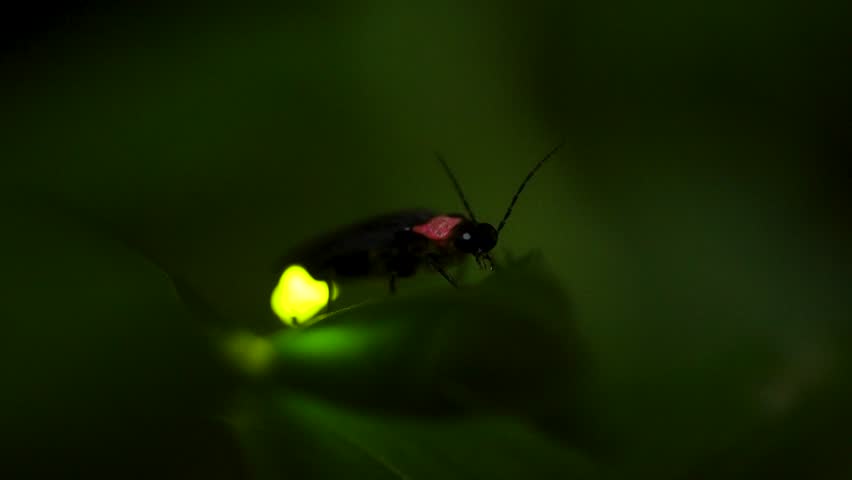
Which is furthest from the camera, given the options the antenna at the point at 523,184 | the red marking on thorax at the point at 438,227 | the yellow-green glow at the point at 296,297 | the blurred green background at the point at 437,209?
the antenna at the point at 523,184

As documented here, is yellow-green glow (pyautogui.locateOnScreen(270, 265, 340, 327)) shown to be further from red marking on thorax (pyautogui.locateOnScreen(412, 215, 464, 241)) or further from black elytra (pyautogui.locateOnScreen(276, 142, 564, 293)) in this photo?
red marking on thorax (pyautogui.locateOnScreen(412, 215, 464, 241))

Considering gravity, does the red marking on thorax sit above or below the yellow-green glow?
above

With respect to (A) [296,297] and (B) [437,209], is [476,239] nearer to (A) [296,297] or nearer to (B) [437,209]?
(B) [437,209]

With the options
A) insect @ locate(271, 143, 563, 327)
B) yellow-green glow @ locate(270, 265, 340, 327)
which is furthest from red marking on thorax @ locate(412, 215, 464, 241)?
yellow-green glow @ locate(270, 265, 340, 327)

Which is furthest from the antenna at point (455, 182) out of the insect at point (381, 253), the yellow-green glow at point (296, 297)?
the yellow-green glow at point (296, 297)

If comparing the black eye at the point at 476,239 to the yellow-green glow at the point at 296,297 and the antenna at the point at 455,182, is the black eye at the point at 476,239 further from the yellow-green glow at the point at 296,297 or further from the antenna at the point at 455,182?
the yellow-green glow at the point at 296,297

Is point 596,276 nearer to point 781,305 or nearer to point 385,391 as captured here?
point 781,305

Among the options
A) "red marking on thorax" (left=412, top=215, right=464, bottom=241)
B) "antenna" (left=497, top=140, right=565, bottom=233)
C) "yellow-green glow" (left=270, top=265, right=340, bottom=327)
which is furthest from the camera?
"antenna" (left=497, top=140, right=565, bottom=233)
